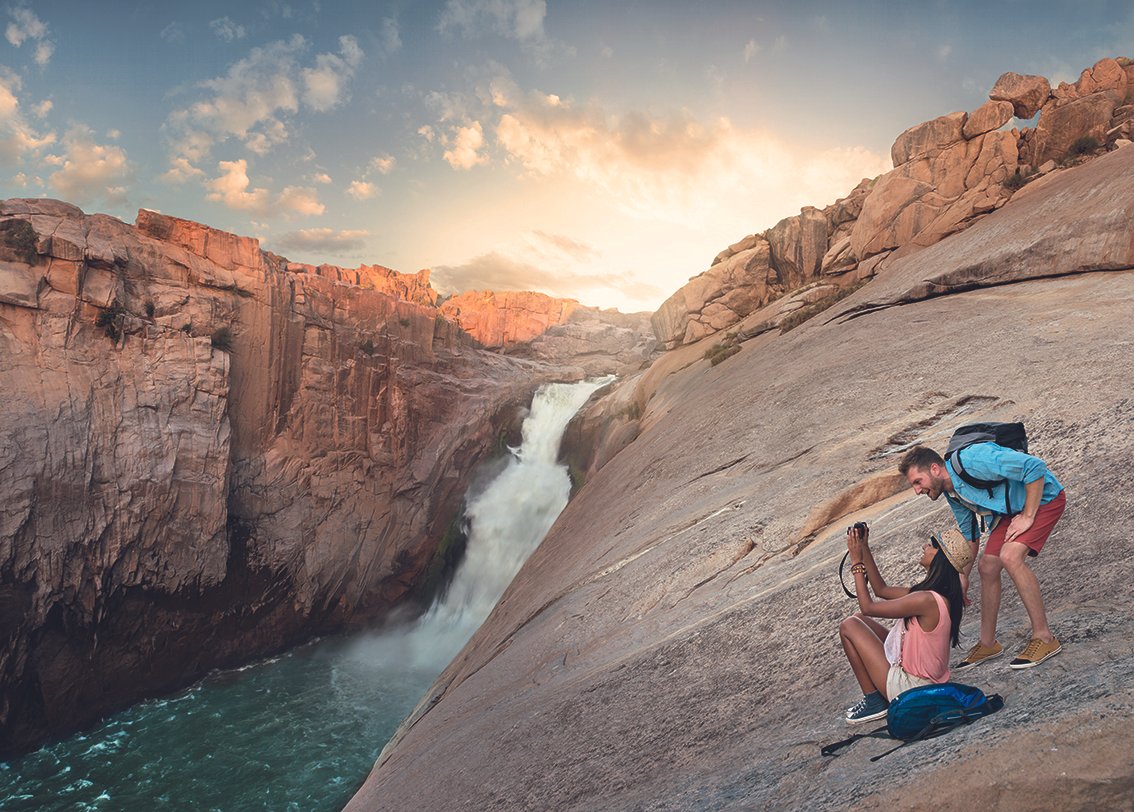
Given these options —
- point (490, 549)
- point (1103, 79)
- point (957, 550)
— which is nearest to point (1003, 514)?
point (957, 550)

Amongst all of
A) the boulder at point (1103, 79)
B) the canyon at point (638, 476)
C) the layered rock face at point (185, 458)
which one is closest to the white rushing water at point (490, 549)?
the canyon at point (638, 476)

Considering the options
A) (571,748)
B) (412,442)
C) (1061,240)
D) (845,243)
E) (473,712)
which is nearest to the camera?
(571,748)

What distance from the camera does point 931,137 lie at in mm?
19062

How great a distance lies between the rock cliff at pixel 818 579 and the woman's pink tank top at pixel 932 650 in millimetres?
361

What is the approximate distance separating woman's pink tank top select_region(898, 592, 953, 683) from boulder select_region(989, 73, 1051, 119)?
71.8ft

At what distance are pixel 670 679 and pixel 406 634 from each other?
23.5 metres

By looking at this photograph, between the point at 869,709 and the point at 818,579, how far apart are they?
2.40m

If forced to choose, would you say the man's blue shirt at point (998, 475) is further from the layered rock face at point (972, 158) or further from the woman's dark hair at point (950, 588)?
the layered rock face at point (972, 158)

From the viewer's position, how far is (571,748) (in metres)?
6.01

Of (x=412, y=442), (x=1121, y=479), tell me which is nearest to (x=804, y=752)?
(x=1121, y=479)

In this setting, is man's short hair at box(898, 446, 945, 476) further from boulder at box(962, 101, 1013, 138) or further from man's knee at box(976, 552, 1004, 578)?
boulder at box(962, 101, 1013, 138)

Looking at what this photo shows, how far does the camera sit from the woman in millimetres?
3529

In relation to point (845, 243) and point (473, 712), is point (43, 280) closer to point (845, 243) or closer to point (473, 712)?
point (473, 712)

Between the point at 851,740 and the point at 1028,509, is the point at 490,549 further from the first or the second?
the point at 1028,509
